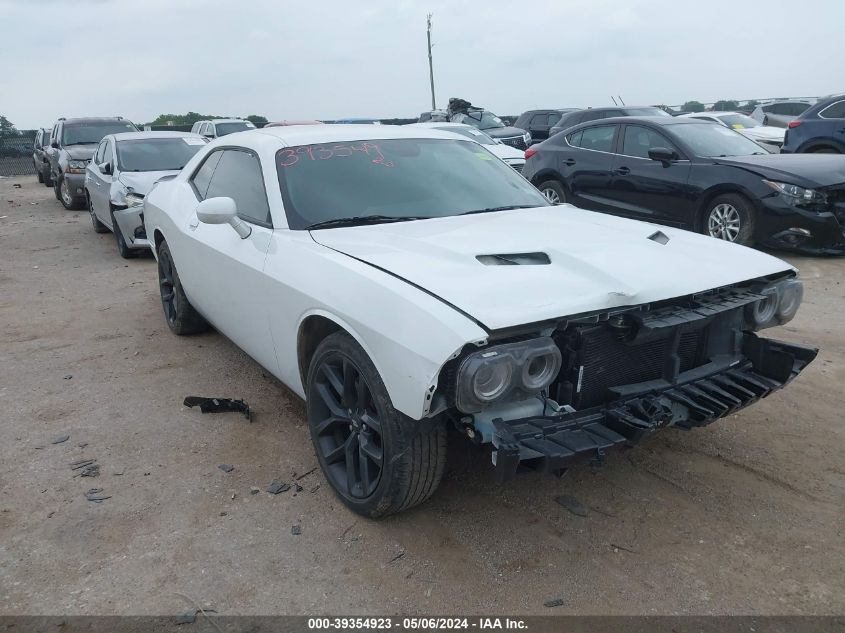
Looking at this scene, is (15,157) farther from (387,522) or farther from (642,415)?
(642,415)

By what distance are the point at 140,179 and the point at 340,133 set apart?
568cm

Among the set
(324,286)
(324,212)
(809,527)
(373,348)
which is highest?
(324,212)

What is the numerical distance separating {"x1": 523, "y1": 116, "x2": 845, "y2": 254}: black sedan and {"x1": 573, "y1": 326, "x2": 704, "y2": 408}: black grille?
206 inches

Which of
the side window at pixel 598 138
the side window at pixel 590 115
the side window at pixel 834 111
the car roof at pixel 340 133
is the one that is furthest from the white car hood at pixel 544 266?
the side window at pixel 590 115

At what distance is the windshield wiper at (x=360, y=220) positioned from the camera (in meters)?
3.41

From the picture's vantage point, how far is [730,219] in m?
7.66

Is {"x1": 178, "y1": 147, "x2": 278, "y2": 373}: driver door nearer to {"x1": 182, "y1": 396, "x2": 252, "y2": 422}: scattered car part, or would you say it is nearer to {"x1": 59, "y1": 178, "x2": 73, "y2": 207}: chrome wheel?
{"x1": 182, "y1": 396, "x2": 252, "y2": 422}: scattered car part

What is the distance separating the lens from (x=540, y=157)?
9883 mm

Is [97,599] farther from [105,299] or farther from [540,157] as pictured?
[540,157]

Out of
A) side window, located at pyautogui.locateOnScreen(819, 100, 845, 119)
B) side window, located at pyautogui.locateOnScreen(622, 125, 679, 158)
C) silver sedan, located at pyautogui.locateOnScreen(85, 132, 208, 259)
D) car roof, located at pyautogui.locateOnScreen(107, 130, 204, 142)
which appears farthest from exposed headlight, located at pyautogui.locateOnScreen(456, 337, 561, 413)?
side window, located at pyautogui.locateOnScreen(819, 100, 845, 119)

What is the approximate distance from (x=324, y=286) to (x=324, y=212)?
703 mm

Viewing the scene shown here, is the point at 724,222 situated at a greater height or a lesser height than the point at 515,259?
lesser

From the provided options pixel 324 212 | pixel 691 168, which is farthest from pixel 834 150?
pixel 324 212

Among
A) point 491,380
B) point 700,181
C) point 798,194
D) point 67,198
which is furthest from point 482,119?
point 491,380
